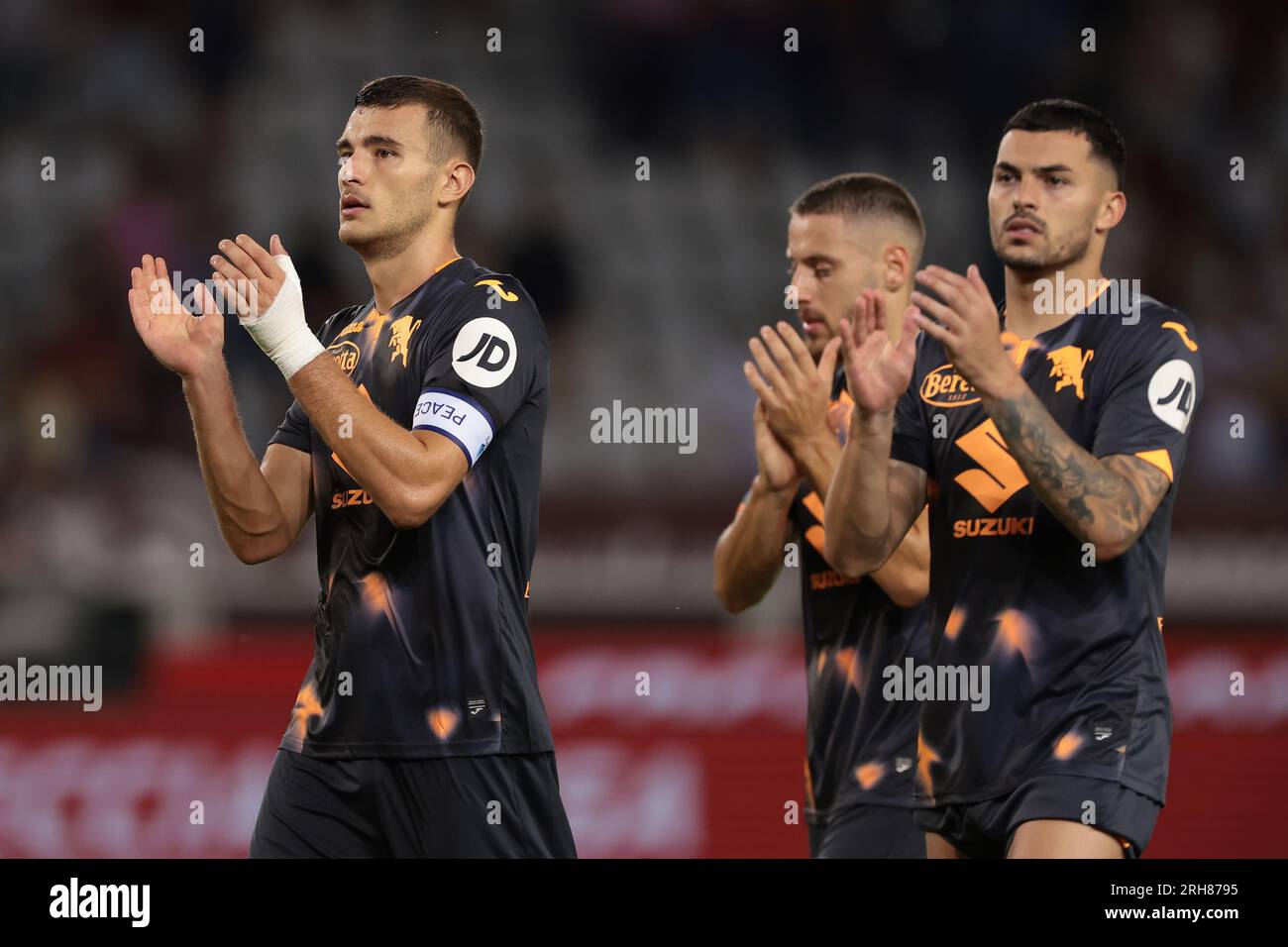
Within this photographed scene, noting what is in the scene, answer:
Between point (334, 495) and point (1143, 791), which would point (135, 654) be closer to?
point (334, 495)

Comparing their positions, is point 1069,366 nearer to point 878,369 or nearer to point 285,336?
point 878,369

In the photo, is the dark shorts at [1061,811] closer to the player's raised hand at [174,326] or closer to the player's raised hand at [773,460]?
the player's raised hand at [773,460]

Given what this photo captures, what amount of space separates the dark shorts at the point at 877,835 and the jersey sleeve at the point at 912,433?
1223 mm

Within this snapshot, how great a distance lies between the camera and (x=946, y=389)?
502 centimetres

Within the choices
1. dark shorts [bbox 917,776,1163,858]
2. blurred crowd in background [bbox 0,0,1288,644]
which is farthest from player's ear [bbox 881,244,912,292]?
blurred crowd in background [bbox 0,0,1288,644]

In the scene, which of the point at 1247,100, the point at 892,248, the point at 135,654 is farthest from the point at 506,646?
the point at 1247,100

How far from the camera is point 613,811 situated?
8.06m

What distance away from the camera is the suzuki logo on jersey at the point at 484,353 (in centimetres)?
452

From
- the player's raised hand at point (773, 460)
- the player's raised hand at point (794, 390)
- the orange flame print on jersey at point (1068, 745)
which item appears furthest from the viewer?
the player's raised hand at point (773, 460)

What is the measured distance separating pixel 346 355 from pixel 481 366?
0.55m

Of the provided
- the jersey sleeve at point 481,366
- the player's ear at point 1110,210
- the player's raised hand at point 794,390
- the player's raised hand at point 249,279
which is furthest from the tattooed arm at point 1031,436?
the player's raised hand at point 249,279

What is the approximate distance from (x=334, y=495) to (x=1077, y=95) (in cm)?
1043

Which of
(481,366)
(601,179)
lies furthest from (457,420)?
(601,179)

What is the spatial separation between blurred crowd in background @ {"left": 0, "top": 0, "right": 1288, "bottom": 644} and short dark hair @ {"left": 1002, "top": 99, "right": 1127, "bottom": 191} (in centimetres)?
499
